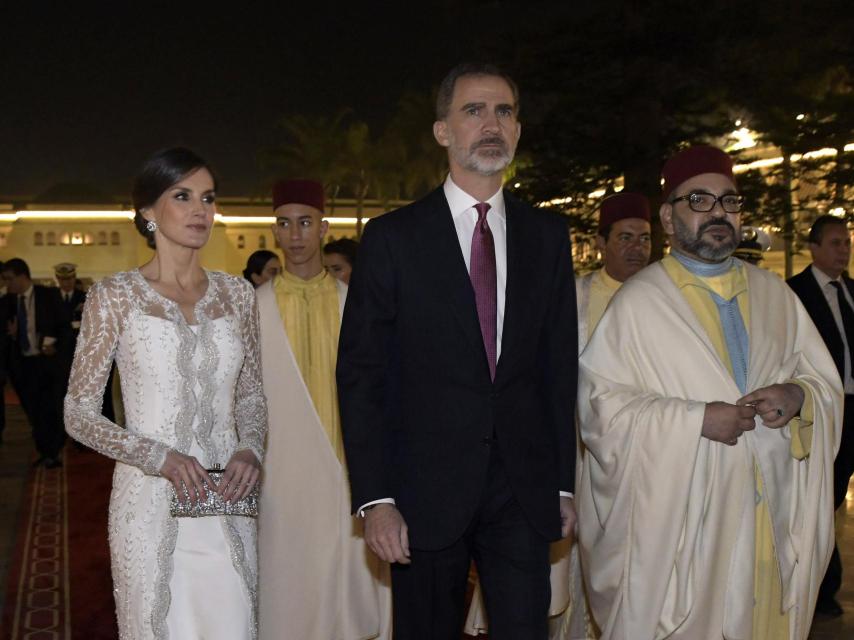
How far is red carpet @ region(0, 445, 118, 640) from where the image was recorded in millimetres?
6363

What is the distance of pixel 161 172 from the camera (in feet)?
12.4

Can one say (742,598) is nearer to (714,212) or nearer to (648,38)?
(714,212)

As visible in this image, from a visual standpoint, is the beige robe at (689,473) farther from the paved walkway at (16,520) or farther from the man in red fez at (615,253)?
the paved walkway at (16,520)

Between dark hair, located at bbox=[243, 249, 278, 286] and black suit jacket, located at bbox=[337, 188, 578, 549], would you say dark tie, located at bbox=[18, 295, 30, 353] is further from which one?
black suit jacket, located at bbox=[337, 188, 578, 549]

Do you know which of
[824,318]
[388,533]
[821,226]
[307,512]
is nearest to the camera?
[388,533]

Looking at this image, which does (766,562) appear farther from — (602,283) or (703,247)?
(602,283)

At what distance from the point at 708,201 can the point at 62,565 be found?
5471 mm

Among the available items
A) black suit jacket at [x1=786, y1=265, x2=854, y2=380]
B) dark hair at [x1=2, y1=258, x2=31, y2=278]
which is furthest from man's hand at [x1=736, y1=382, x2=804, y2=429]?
dark hair at [x1=2, y1=258, x2=31, y2=278]

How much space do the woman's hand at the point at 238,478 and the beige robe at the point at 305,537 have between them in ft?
5.93

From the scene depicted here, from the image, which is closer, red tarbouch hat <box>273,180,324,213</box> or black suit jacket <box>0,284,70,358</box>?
red tarbouch hat <box>273,180,324,213</box>

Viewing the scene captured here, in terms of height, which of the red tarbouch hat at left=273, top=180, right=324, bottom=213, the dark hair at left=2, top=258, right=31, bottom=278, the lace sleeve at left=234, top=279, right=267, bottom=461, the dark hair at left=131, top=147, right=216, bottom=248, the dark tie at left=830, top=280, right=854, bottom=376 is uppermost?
the dark hair at left=2, top=258, right=31, bottom=278

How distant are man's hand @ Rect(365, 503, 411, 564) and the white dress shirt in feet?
14.2

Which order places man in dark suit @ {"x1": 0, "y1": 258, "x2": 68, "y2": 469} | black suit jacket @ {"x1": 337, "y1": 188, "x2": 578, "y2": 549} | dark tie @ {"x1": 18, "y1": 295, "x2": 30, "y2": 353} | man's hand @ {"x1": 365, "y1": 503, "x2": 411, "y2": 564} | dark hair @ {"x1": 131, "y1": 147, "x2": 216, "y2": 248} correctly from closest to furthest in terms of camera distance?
1. man's hand @ {"x1": 365, "y1": 503, "x2": 411, "y2": 564}
2. black suit jacket @ {"x1": 337, "y1": 188, "x2": 578, "y2": 549}
3. dark hair @ {"x1": 131, "y1": 147, "x2": 216, "y2": 248}
4. man in dark suit @ {"x1": 0, "y1": 258, "x2": 68, "y2": 469}
5. dark tie @ {"x1": 18, "y1": 295, "x2": 30, "y2": 353}

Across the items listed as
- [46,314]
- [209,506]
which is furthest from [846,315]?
[46,314]
